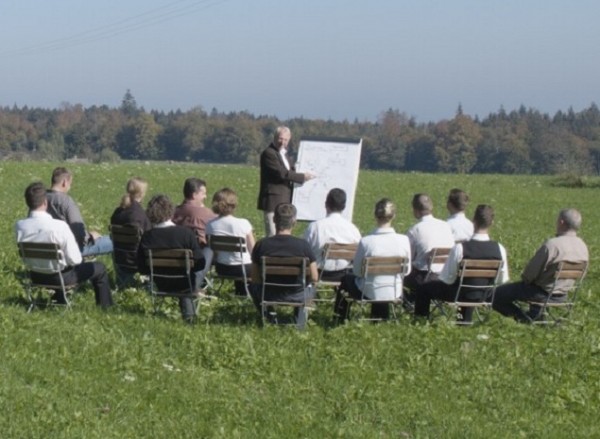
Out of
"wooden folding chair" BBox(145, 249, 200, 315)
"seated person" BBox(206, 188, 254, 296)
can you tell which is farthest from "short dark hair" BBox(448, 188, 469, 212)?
→ "wooden folding chair" BBox(145, 249, 200, 315)

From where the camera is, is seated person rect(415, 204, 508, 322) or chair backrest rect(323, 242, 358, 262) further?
chair backrest rect(323, 242, 358, 262)

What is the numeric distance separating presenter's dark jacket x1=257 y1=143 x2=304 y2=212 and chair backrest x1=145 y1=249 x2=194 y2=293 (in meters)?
3.76

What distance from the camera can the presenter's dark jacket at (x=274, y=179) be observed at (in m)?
13.8

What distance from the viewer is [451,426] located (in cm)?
727

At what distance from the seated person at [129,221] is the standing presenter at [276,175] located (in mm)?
2289

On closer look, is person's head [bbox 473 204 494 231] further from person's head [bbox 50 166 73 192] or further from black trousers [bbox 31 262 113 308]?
person's head [bbox 50 166 73 192]

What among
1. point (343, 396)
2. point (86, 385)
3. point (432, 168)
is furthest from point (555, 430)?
point (432, 168)

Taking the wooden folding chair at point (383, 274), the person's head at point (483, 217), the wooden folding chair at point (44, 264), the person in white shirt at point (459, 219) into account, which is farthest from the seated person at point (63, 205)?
the person's head at point (483, 217)

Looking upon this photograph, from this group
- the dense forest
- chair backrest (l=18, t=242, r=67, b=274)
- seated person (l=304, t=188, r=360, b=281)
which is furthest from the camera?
the dense forest

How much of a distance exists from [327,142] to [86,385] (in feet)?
28.0

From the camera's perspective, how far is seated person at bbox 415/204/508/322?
33.8ft

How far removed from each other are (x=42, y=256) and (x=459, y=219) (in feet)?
14.1

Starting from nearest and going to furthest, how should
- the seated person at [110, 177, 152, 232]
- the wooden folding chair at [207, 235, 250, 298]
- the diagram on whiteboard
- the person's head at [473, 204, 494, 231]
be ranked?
the person's head at [473, 204, 494, 231] < the wooden folding chair at [207, 235, 250, 298] < the seated person at [110, 177, 152, 232] < the diagram on whiteboard

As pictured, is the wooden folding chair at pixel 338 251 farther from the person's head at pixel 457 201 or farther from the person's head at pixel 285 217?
the person's head at pixel 457 201
